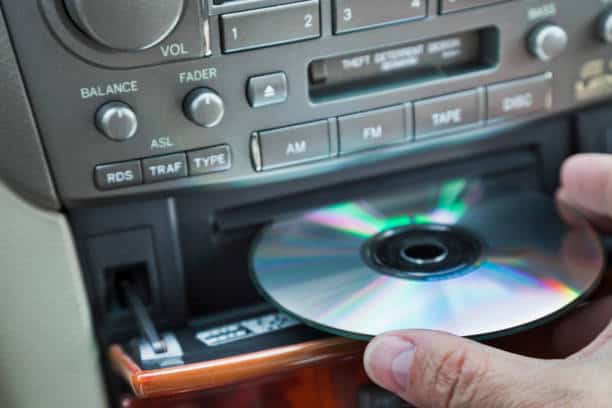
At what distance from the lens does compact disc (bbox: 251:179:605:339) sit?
0.60m

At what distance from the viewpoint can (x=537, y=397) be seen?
52 cm

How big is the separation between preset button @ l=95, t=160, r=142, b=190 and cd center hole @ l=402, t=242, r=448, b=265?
0.22 m

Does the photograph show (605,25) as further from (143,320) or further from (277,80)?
(143,320)

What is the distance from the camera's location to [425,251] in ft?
2.26

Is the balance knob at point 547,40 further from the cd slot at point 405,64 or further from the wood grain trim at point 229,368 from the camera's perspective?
the wood grain trim at point 229,368

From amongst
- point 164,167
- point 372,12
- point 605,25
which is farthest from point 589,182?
point 164,167

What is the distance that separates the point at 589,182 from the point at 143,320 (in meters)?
0.39

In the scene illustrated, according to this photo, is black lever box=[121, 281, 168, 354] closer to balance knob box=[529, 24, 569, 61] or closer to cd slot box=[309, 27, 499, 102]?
cd slot box=[309, 27, 499, 102]

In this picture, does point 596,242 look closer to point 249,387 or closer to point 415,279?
point 415,279

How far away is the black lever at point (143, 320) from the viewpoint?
0.61m

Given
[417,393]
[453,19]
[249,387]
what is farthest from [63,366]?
[453,19]

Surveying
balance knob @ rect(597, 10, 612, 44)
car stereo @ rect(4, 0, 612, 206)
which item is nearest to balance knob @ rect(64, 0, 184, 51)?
car stereo @ rect(4, 0, 612, 206)

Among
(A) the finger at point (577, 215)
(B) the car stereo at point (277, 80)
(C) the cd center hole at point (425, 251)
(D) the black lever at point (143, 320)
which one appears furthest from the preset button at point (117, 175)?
(A) the finger at point (577, 215)

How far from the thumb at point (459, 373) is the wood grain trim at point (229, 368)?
0.03 meters
